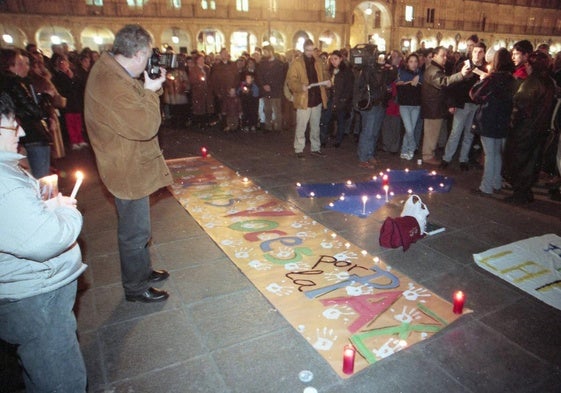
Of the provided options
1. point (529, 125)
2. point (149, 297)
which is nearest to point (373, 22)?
point (529, 125)

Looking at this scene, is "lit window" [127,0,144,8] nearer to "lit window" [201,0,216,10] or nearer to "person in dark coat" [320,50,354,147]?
"lit window" [201,0,216,10]

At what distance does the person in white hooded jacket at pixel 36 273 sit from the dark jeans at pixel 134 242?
3.53 ft

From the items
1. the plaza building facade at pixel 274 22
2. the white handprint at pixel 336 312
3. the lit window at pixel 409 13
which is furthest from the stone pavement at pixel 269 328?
the lit window at pixel 409 13

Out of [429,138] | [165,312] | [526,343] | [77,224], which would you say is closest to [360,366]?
[526,343]

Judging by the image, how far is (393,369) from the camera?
2.44 metres

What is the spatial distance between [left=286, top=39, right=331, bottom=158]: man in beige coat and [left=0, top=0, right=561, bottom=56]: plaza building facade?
65.1 feet

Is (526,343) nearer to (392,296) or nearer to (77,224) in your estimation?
(392,296)

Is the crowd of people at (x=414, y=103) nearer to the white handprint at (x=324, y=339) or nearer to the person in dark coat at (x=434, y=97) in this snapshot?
the person in dark coat at (x=434, y=97)

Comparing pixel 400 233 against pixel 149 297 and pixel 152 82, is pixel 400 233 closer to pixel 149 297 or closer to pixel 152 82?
pixel 149 297

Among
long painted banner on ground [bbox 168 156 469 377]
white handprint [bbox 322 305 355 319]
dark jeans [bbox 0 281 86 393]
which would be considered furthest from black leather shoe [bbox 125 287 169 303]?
white handprint [bbox 322 305 355 319]

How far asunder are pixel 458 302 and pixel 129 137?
281cm

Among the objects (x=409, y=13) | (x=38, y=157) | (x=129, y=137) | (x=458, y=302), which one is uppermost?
(x=409, y=13)

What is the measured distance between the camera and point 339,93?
336 inches

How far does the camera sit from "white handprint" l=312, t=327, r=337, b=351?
8.59 ft
